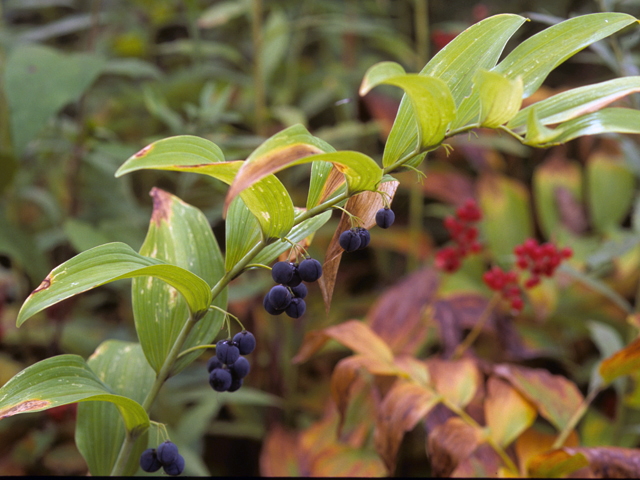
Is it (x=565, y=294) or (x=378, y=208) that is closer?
(x=378, y=208)

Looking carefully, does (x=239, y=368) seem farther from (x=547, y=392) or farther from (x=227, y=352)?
(x=547, y=392)

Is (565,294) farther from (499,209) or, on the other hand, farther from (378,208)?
(378,208)

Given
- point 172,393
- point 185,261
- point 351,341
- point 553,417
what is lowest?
point 172,393

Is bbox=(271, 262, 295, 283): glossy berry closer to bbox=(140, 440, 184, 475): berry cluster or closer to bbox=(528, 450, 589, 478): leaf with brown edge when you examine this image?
bbox=(140, 440, 184, 475): berry cluster

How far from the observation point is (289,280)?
1.24ft

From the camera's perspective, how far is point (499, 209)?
123 centimetres

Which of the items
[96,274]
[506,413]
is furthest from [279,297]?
[506,413]

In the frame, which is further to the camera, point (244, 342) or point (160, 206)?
point (160, 206)

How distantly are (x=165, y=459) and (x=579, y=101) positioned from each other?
0.43 m

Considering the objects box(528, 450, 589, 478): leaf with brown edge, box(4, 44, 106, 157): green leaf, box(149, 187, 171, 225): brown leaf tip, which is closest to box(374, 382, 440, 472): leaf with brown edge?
box(528, 450, 589, 478): leaf with brown edge

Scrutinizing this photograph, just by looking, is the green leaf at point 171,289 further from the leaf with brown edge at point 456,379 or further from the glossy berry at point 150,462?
the leaf with brown edge at point 456,379

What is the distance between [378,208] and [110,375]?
1.11 feet

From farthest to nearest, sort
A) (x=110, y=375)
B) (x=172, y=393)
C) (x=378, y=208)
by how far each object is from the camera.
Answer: (x=172, y=393), (x=110, y=375), (x=378, y=208)

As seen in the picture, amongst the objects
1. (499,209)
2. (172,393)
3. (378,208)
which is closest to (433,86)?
(378,208)
